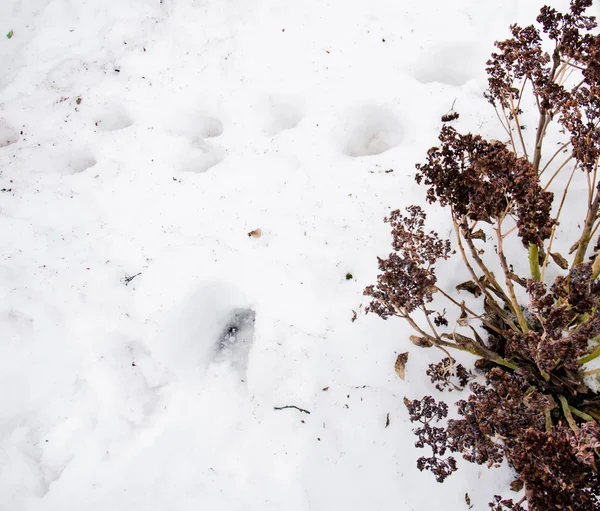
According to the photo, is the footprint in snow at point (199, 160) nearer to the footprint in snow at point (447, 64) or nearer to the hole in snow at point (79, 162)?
the hole in snow at point (79, 162)

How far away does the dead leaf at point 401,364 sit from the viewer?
288 centimetres

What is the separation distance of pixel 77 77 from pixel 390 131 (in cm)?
342

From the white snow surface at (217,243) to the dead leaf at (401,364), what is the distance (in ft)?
0.24

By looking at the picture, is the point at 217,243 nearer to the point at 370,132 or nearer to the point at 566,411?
the point at 370,132

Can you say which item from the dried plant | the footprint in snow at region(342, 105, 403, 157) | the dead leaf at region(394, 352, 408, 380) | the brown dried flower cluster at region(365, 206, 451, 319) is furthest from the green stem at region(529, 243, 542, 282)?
the footprint in snow at region(342, 105, 403, 157)

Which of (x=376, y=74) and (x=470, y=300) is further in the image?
(x=376, y=74)

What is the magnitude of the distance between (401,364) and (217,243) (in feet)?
5.63

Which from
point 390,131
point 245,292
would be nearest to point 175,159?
point 245,292

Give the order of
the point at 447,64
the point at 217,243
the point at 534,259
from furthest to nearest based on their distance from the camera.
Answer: the point at 447,64 → the point at 217,243 → the point at 534,259

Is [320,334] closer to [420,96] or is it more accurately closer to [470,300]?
[470,300]

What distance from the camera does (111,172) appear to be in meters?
4.07

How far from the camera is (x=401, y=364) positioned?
289 cm

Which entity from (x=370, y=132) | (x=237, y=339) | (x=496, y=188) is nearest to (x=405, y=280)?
(x=496, y=188)

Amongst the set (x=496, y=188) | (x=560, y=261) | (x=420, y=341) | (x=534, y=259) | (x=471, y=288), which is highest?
(x=496, y=188)
